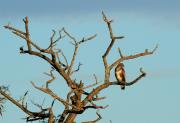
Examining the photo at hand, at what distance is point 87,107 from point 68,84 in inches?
30.4

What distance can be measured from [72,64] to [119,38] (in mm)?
1800

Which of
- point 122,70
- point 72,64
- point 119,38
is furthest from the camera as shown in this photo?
point 122,70

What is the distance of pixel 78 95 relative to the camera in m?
17.5

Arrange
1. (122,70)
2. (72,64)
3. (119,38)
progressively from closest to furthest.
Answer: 1. (119,38)
2. (72,64)
3. (122,70)

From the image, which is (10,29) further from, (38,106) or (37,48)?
(38,106)

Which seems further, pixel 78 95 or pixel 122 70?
pixel 122 70

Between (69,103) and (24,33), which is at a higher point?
(24,33)

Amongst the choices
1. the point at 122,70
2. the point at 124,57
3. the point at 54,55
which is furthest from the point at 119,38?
the point at 122,70

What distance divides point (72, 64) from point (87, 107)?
1.58 m

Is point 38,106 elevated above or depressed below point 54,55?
below

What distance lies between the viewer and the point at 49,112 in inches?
684

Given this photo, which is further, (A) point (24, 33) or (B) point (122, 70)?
(B) point (122, 70)

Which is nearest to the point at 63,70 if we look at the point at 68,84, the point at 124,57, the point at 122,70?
the point at 68,84

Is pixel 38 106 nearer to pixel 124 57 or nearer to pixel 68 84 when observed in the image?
pixel 68 84
